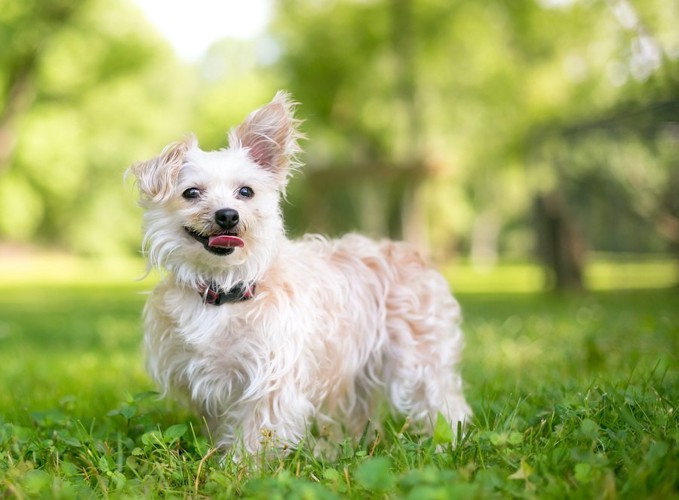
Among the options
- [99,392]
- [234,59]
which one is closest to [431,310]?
[99,392]

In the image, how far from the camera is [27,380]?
4.68 meters

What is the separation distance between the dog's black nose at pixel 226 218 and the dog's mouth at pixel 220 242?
42 mm

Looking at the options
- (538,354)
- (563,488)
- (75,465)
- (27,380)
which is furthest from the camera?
(538,354)

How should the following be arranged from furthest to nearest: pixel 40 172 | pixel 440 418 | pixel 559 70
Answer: pixel 40 172
pixel 559 70
pixel 440 418

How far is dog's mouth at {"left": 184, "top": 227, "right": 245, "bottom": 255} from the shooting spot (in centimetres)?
289

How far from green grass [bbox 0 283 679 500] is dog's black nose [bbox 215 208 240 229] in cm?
85

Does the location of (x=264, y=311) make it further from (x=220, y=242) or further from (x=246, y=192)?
(x=246, y=192)

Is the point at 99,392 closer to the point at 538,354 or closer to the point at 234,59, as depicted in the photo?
the point at 538,354

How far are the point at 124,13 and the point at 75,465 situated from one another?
21.1 metres

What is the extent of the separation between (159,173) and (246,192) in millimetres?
389

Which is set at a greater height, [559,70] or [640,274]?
[559,70]

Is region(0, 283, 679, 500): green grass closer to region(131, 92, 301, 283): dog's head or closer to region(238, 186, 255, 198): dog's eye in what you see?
region(131, 92, 301, 283): dog's head

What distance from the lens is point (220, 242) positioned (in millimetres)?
2889

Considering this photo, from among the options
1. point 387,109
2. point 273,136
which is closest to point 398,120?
point 387,109
